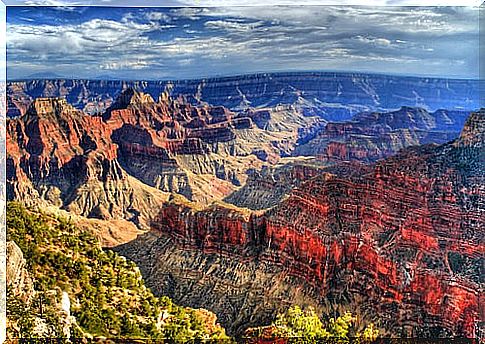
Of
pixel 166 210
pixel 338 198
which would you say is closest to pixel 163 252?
pixel 166 210

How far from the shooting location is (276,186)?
7770 mm

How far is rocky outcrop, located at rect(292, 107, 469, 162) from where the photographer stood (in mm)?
7492

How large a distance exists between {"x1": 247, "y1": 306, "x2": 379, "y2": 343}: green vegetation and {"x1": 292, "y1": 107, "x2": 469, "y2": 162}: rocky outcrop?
150 centimetres

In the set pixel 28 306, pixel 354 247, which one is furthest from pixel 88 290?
pixel 354 247

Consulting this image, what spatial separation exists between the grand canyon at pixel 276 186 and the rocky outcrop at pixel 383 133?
0.04 feet

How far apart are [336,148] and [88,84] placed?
2.49 m

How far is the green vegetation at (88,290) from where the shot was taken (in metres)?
7.32

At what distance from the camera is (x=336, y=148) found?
7676 mm

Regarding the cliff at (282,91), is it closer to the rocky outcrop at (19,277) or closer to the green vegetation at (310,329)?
the rocky outcrop at (19,277)

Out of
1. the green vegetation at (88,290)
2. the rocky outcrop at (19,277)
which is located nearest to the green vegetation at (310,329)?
the green vegetation at (88,290)

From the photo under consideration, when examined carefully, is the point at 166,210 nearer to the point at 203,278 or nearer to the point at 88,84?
the point at 203,278

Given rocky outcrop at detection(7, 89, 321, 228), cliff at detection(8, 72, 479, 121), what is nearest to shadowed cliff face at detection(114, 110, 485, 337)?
rocky outcrop at detection(7, 89, 321, 228)

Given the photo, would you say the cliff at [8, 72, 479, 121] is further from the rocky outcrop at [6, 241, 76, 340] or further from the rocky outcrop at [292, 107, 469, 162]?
the rocky outcrop at [6, 241, 76, 340]

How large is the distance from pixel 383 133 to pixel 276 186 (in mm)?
1152
